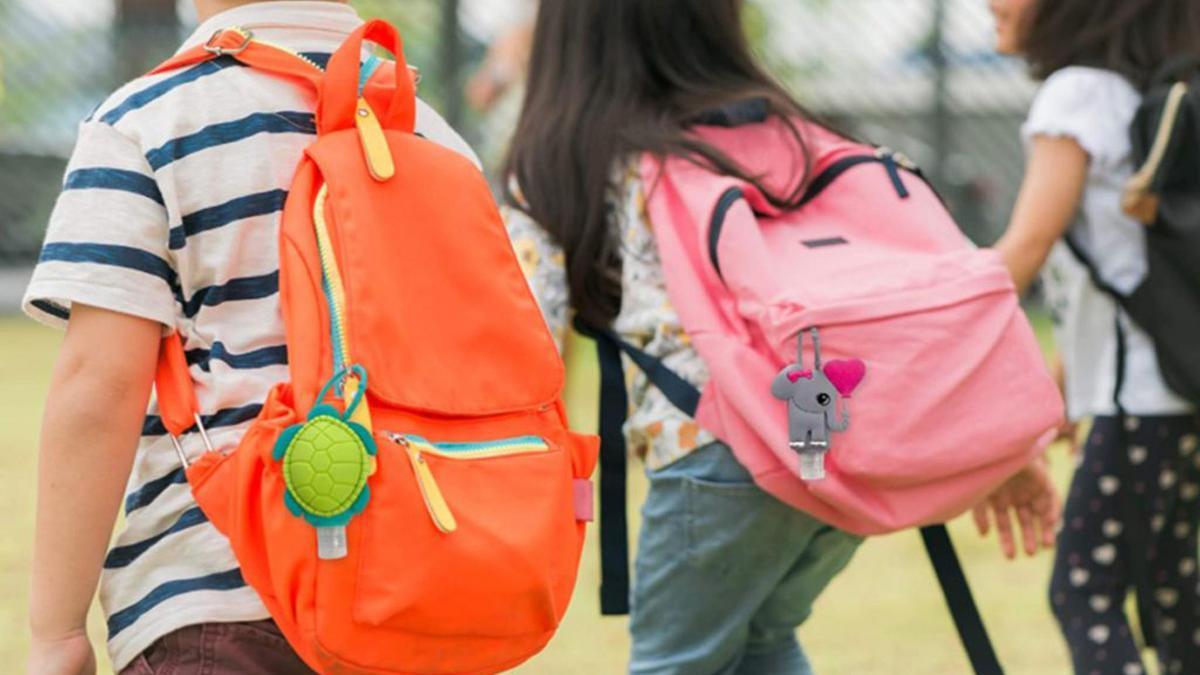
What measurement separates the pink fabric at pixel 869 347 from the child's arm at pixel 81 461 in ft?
3.04

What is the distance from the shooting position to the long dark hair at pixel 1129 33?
348cm

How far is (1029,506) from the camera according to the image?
299 cm

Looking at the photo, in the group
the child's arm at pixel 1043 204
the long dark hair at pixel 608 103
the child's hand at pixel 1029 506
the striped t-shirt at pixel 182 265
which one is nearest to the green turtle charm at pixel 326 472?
the striped t-shirt at pixel 182 265

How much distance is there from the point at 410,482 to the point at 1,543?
4.19m

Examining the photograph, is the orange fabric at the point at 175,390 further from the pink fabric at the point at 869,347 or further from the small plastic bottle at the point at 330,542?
the pink fabric at the point at 869,347

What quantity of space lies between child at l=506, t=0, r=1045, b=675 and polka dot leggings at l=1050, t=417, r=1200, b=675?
0.58 meters

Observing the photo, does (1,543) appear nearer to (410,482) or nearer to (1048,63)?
(1048,63)

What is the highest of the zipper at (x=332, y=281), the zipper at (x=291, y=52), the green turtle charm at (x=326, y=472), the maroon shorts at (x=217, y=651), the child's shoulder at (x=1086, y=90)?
the zipper at (x=291, y=52)

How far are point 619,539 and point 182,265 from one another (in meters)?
1.10

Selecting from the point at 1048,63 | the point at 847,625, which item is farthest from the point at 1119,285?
the point at 847,625

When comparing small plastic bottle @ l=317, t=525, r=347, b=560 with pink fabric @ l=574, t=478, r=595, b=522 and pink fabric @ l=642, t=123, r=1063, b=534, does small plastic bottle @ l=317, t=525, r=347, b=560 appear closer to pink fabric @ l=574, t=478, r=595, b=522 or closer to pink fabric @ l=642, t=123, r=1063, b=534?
pink fabric @ l=574, t=478, r=595, b=522

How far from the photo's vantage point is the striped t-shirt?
186 centimetres

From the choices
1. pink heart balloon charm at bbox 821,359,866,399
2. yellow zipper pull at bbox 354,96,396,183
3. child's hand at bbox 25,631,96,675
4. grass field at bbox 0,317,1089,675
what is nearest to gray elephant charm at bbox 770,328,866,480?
pink heart balloon charm at bbox 821,359,866,399

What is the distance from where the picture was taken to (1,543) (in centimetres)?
566
